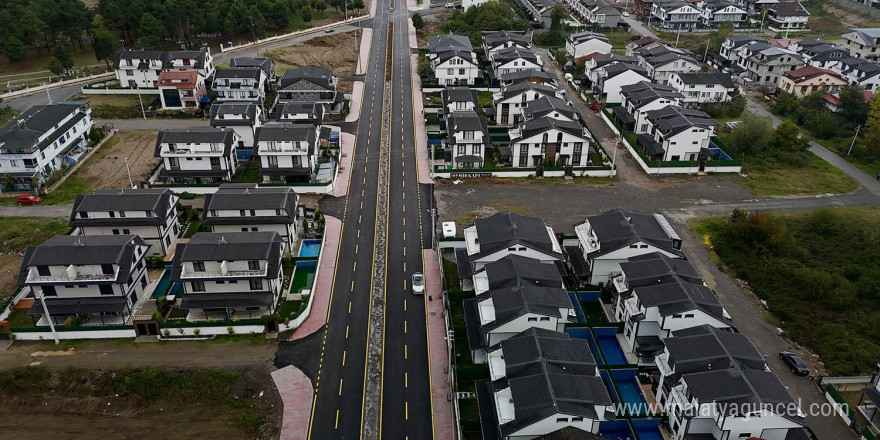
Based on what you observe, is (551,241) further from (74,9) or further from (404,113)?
(74,9)

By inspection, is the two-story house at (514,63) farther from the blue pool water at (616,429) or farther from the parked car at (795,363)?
the blue pool water at (616,429)

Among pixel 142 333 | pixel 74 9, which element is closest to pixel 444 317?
pixel 142 333

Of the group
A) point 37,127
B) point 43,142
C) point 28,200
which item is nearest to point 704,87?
point 43,142

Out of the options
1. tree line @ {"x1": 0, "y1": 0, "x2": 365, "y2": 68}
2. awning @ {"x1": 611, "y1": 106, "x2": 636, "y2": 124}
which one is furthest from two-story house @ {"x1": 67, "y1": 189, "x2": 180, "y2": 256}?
tree line @ {"x1": 0, "y1": 0, "x2": 365, "y2": 68}

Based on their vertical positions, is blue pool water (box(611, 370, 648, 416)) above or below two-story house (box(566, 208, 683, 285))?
below

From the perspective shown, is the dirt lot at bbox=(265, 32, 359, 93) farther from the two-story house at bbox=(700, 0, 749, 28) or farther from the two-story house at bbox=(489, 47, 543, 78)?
the two-story house at bbox=(700, 0, 749, 28)

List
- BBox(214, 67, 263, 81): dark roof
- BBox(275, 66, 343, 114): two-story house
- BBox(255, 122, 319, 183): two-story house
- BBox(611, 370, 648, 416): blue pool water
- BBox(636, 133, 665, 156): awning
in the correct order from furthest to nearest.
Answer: BBox(214, 67, 263, 81): dark roof
BBox(275, 66, 343, 114): two-story house
BBox(636, 133, 665, 156): awning
BBox(255, 122, 319, 183): two-story house
BBox(611, 370, 648, 416): blue pool water
